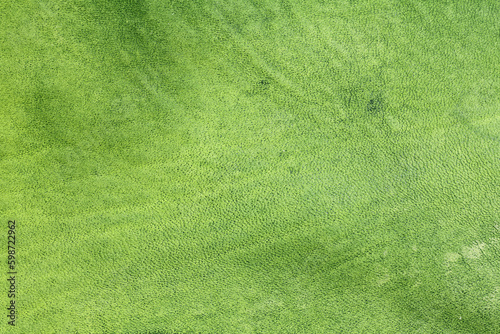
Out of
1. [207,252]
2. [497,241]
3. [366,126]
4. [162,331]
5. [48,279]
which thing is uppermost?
[366,126]

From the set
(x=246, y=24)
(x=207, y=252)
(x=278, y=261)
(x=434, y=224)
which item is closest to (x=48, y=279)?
(x=207, y=252)

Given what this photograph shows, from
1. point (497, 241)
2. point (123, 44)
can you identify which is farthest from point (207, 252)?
point (497, 241)

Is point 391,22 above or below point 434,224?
above

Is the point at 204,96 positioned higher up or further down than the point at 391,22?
further down

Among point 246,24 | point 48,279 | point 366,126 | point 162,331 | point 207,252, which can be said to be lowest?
point 162,331

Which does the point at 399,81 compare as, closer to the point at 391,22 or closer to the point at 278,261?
the point at 391,22

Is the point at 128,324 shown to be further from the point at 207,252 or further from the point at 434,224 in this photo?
the point at 434,224
